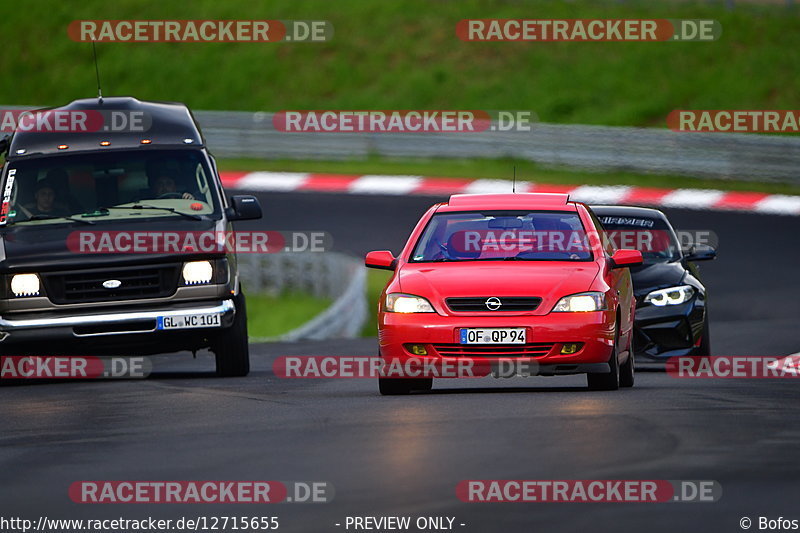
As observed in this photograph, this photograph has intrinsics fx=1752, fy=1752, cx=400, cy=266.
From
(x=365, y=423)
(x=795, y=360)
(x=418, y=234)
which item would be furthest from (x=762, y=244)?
(x=365, y=423)

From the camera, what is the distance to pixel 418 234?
1311 centimetres

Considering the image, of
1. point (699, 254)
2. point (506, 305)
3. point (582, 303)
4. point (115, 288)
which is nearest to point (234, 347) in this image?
point (115, 288)

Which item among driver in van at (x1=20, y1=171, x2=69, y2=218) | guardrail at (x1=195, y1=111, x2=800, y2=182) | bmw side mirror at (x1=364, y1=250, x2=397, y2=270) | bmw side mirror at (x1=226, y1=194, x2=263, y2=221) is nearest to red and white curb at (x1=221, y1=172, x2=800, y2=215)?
guardrail at (x1=195, y1=111, x2=800, y2=182)

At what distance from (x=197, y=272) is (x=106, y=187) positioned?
120 centimetres

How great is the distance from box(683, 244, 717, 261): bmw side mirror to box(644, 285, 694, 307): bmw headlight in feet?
1.59

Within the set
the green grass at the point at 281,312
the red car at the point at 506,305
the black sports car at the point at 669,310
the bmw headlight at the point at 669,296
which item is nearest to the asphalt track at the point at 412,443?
the red car at the point at 506,305

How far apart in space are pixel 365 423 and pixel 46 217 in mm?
5044

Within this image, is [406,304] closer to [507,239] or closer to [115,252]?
[507,239]

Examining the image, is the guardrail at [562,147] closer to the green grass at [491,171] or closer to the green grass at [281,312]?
the green grass at [491,171]

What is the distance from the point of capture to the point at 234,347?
14820mm

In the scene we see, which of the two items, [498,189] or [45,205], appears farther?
[498,189]

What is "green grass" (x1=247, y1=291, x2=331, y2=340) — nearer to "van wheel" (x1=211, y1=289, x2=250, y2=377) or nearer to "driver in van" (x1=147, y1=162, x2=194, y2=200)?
"van wheel" (x1=211, y1=289, x2=250, y2=377)

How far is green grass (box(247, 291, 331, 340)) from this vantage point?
2530cm

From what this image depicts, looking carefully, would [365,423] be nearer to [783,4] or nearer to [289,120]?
[289,120]
